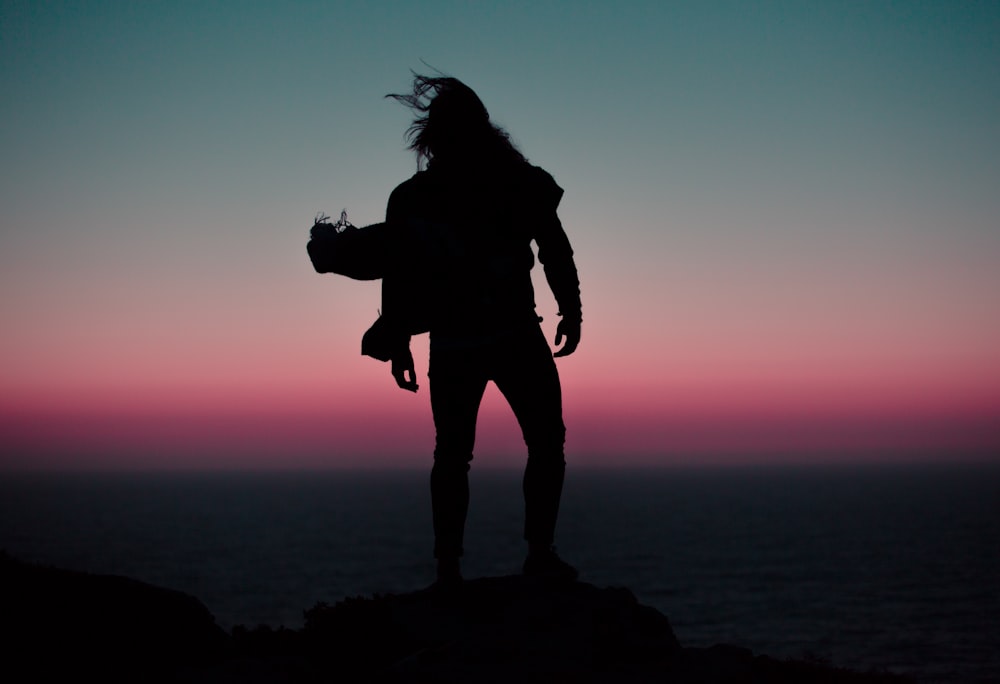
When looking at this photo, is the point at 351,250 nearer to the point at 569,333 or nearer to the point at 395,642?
the point at 569,333

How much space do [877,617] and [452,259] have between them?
69164 mm

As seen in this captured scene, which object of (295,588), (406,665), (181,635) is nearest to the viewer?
(406,665)

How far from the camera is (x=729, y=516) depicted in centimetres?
15075

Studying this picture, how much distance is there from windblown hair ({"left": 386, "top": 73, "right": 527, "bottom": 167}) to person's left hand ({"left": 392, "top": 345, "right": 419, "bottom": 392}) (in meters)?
1.23

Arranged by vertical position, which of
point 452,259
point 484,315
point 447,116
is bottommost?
point 484,315

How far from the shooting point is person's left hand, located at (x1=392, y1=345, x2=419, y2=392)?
5402 mm

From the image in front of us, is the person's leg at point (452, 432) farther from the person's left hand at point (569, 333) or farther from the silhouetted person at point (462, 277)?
the person's left hand at point (569, 333)

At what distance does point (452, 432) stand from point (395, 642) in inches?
52.7

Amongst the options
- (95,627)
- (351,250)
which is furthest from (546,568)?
(95,627)

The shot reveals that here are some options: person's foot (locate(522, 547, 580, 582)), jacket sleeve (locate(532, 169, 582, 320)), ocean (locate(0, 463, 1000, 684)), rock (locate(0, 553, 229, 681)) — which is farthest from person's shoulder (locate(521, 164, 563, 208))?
ocean (locate(0, 463, 1000, 684))

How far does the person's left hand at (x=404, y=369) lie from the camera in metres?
5.40

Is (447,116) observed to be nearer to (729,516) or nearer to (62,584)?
(62,584)

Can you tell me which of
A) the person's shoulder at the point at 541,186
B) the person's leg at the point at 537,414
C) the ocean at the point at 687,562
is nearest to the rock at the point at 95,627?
the person's leg at the point at 537,414

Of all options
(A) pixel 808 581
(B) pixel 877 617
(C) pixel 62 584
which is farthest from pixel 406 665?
(A) pixel 808 581
